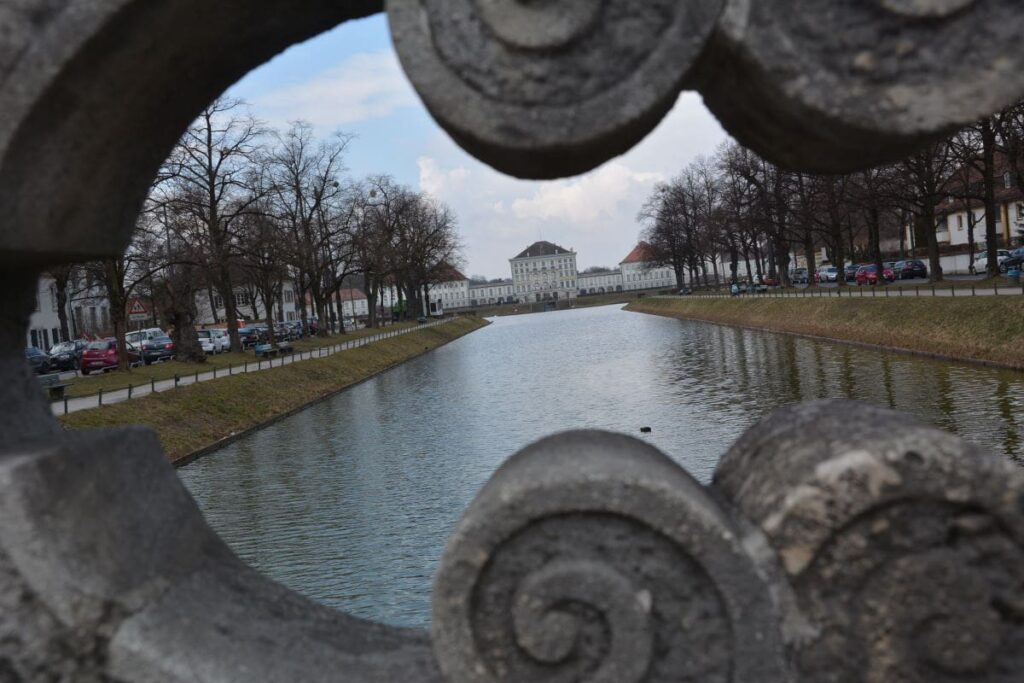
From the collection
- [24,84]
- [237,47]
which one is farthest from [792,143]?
[24,84]

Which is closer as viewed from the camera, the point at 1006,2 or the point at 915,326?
the point at 1006,2

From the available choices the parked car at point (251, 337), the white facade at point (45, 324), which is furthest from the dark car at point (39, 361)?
the white facade at point (45, 324)

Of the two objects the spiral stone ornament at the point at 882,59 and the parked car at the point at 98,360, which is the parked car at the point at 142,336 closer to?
the parked car at the point at 98,360

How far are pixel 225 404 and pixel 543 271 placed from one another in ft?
524

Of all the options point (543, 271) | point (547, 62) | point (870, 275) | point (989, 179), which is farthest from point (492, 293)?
point (547, 62)

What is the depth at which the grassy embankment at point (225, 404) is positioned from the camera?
20.6 metres

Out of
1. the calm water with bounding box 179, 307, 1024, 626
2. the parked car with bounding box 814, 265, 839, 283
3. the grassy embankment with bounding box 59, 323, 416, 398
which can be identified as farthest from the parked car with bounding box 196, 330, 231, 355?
the parked car with bounding box 814, 265, 839, 283

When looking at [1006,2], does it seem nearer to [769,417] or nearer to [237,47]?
[769,417]

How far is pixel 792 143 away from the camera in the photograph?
2.42 meters

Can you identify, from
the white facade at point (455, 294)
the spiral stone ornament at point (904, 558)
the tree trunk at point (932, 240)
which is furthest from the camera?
the white facade at point (455, 294)

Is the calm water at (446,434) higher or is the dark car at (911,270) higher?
the dark car at (911,270)

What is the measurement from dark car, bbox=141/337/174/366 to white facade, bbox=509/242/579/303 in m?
138

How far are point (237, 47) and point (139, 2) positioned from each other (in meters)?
0.50

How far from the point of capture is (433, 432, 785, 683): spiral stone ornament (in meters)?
2.12
